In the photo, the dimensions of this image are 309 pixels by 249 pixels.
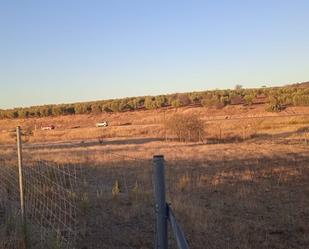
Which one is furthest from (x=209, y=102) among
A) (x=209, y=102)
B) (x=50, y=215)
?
(x=50, y=215)

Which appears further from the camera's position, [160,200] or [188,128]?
[188,128]

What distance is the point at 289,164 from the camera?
20422mm

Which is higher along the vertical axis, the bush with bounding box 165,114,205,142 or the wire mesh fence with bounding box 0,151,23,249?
the wire mesh fence with bounding box 0,151,23,249

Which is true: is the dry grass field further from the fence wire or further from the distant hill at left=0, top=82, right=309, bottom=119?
the distant hill at left=0, top=82, right=309, bottom=119

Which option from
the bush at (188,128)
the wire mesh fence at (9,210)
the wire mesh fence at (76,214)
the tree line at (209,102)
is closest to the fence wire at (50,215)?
the wire mesh fence at (76,214)

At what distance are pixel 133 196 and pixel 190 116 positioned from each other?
31285 millimetres

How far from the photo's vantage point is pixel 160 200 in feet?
15.1

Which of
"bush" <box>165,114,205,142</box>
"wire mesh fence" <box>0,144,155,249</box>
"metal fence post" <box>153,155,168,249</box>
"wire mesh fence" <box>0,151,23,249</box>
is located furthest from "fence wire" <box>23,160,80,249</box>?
"bush" <box>165,114,205,142</box>

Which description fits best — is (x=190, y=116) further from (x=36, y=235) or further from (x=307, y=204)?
(x=36, y=235)

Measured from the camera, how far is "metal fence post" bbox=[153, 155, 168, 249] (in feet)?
14.8

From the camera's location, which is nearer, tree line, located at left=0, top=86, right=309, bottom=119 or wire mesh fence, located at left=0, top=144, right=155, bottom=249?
wire mesh fence, located at left=0, top=144, right=155, bottom=249

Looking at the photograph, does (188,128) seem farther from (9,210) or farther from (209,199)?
(9,210)

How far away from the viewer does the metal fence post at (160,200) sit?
177 inches

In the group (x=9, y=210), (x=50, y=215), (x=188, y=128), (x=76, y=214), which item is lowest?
(x=188, y=128)
